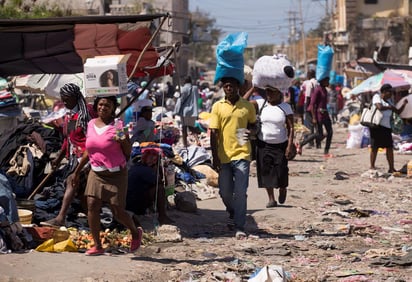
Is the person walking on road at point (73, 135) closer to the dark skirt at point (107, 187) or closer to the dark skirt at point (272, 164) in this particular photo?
the dark skirt at point (107, 187)

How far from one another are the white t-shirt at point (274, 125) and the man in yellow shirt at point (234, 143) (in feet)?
4.77

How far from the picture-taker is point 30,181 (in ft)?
32.4

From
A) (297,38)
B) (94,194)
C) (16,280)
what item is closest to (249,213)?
(94,194)

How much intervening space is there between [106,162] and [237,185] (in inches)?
83.1

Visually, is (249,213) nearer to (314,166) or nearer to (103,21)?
(103,21)

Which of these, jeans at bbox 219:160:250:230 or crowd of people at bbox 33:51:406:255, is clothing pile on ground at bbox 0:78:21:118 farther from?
jeans at bbox 219:160:250:230

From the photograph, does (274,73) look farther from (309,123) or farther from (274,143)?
(309,123)

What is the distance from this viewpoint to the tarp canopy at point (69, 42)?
28.5ft

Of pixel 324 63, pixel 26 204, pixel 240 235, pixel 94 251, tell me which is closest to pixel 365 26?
pixel 324 63

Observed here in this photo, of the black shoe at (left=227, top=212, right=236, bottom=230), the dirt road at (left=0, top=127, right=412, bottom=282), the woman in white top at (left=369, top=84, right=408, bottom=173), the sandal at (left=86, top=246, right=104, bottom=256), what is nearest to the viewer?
the dirt road at (left=0, top=127, right=412, bottom=282)

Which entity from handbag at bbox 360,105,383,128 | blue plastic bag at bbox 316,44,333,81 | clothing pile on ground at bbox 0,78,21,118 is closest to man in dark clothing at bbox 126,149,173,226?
clothing pile on ground at bbox 0,78,21,118

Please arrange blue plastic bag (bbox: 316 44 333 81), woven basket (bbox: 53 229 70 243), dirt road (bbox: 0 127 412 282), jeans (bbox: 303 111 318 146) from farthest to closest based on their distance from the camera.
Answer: blue plastic bag (bbox: 316 44 333 81) < jeans (bbox: 303 111 318 146) < woven basket (bbox: 53 229 70 243) < dirt road (bbox: 0 127 412 282)

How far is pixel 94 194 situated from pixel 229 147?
2.12m

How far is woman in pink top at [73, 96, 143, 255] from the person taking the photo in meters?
7.67
